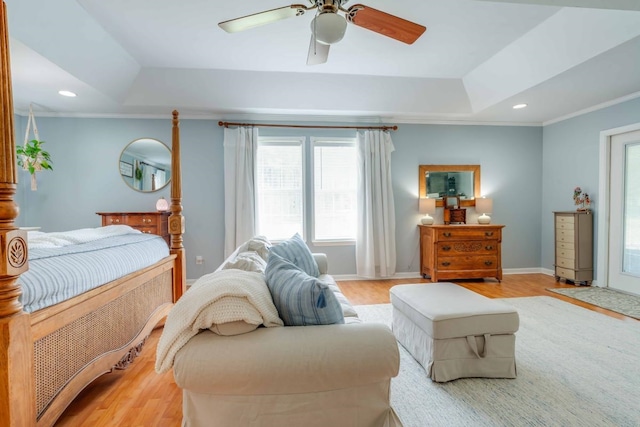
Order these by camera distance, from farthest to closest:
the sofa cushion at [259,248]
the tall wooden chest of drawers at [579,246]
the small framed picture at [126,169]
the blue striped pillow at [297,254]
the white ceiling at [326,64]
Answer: the small framed picture at [126,169] < the tall wooden chest of drawers at [579,246] < the white ceiling at [326,64] < the sofa cushion at [259,248] < the blue striped pillow at [297,254]

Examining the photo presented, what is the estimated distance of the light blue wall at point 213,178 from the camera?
4.08 metres

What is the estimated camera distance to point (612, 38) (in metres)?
2.49

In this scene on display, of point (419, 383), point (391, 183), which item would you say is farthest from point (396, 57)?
point (419, 383)

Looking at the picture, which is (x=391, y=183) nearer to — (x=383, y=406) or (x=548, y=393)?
(x=548, y=393)

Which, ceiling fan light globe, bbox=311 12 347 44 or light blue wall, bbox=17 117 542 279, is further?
light blue wall, bbox=17 117 542 279

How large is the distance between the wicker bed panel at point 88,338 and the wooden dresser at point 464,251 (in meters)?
3.49

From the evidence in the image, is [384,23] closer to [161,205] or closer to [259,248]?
[259,248]

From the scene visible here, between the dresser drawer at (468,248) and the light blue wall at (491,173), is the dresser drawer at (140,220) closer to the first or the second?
the light blue wall at (491,173)

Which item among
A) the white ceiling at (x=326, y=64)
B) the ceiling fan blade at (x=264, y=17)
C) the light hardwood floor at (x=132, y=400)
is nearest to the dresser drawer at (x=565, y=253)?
the white ceiling at (x=326, y=64)

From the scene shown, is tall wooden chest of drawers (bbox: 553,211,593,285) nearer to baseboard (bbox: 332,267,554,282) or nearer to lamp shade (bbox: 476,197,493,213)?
baseboard (bbox: 332,267,554,282)

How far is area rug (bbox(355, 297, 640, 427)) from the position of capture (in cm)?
154

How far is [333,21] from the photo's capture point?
167cm

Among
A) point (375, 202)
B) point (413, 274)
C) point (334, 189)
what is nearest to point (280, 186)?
point (334, 189)

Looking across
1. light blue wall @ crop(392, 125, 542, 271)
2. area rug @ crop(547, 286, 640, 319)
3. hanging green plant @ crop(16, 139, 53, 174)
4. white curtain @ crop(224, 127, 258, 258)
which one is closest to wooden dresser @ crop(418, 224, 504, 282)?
light blue wall @ crop(392, 125, 542, 271)
